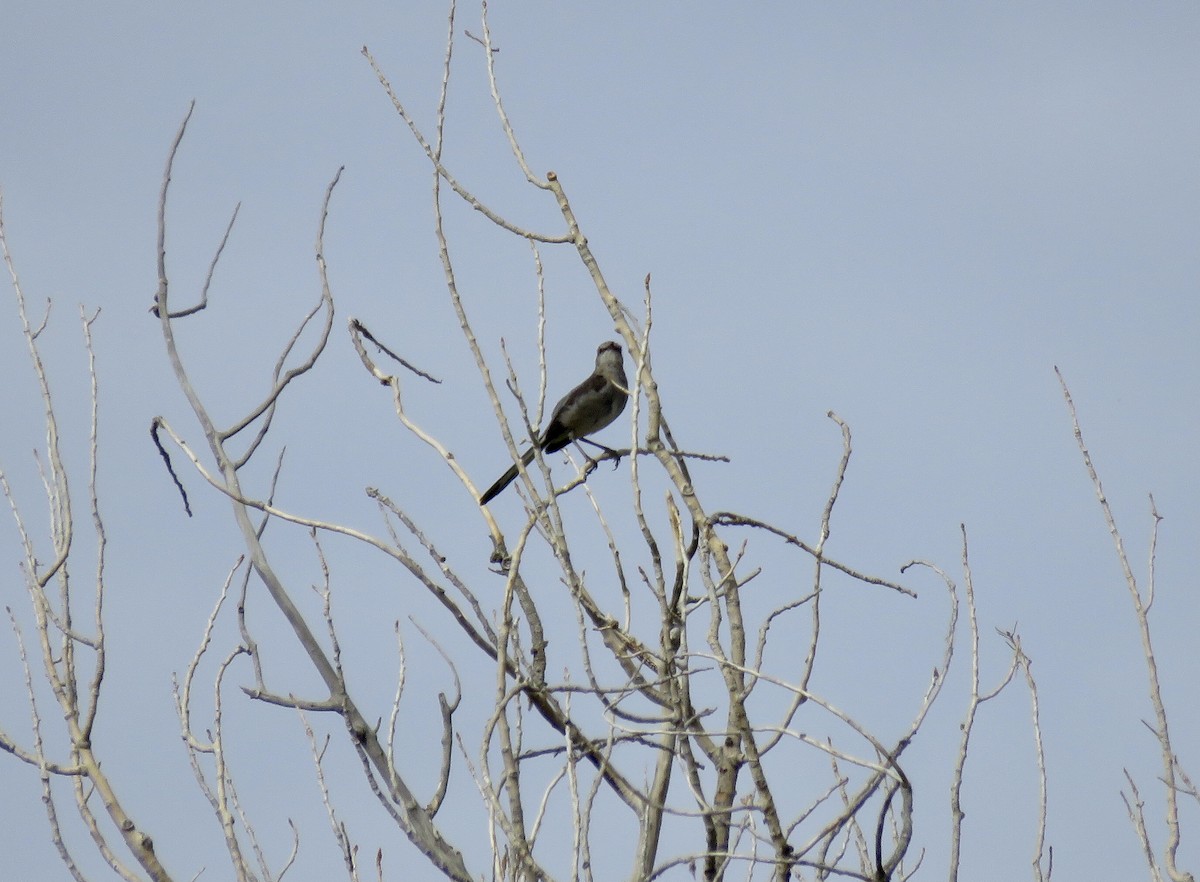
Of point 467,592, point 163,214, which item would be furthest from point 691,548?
point 163,214

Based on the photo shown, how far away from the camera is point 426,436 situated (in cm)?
326

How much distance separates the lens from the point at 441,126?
11.9ft

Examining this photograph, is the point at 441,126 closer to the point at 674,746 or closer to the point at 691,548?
the point at 691,548

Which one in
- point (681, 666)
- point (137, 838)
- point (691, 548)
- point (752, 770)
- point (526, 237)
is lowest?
point (137, 838)

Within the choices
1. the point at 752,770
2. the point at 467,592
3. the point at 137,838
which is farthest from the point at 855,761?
the point at 137,838

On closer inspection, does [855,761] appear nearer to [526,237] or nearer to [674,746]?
[674,746]

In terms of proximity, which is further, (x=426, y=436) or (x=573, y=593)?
(x=426, y=436)

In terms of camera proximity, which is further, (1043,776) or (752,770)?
(1043,776)

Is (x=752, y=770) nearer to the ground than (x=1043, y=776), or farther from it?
nearer to the ground

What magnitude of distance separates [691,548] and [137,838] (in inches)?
56.8

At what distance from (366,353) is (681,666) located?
3.90 ft

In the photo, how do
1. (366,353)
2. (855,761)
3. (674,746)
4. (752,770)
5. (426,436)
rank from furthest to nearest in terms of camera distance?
(366,353)
(426,436)
(674,746)
(752,770)
(855,761)

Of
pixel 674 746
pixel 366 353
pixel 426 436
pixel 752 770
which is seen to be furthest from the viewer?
pixel 366 353

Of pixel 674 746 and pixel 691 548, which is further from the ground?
pixel 691 548
